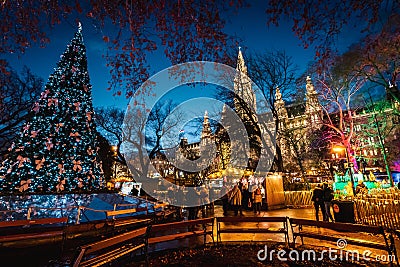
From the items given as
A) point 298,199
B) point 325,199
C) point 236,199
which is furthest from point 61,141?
point 298,199

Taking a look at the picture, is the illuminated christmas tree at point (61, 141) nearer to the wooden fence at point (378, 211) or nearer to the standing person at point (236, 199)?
the standing person at point (236, 199)

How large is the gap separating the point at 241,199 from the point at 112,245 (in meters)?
9.45

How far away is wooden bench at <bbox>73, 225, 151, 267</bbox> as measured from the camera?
359 cm

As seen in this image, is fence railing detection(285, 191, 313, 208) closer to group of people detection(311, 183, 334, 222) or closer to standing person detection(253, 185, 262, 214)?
standing person detection(253, 185, 262, 214)

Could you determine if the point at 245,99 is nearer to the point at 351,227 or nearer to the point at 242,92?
the point at 242,92

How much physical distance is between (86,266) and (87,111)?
44.9 ft

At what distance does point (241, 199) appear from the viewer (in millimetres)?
13148

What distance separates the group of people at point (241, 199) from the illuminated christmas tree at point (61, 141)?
29.8 feet

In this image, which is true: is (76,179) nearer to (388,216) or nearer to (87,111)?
(87,111)

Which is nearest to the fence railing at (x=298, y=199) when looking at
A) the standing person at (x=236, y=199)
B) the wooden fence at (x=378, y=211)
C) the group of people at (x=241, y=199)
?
the group of people at (x=241, y=199)

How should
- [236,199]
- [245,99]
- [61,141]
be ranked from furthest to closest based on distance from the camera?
[245,99] → [61,141] → [236,199]

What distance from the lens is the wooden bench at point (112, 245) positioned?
11.8 ft

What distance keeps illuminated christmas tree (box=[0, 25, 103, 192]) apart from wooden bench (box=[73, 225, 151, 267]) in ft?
35.8

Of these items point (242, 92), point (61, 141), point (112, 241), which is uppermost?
point (242, 92)
